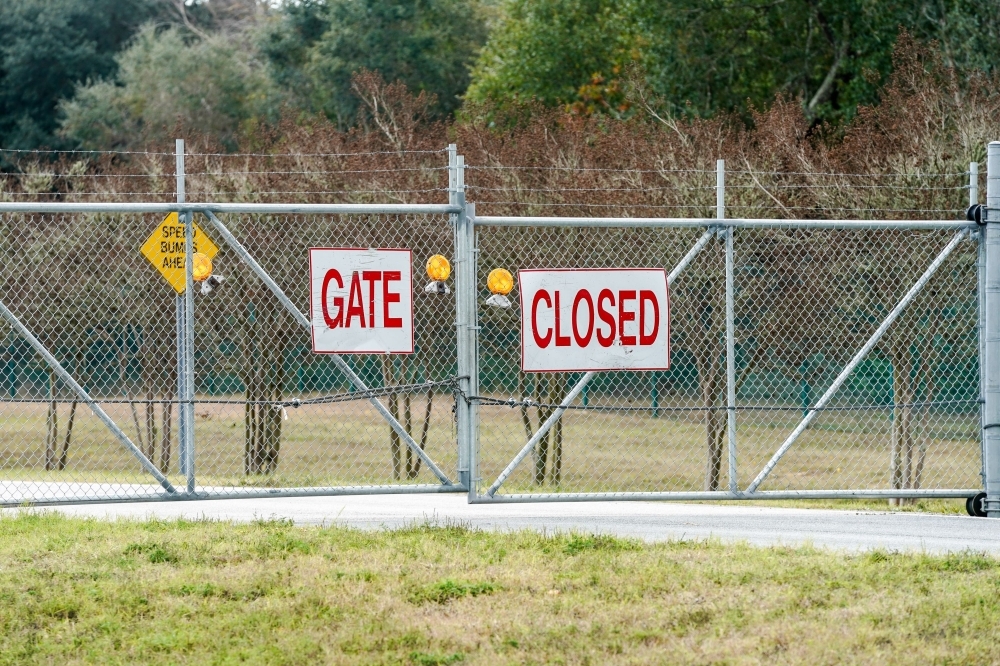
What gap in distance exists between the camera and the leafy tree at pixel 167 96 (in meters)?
40.4

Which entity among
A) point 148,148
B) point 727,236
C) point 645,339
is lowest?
point 645,339

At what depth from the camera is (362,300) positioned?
7602 millimetres

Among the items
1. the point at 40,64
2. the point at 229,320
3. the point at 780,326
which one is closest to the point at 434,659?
the point at 229,320

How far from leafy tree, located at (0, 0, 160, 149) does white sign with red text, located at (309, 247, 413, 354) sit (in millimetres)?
36341

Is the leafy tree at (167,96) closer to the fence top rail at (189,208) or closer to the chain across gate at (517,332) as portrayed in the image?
the chain across gate at (517,332)

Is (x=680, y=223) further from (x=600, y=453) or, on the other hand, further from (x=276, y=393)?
(x=600, y=453)

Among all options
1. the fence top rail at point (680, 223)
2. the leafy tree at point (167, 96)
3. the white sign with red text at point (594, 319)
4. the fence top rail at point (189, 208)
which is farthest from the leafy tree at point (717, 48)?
the fence top rail at point (189, 208)

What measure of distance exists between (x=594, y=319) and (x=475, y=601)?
2292mm

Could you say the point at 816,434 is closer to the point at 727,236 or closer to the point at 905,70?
the point at 905,70

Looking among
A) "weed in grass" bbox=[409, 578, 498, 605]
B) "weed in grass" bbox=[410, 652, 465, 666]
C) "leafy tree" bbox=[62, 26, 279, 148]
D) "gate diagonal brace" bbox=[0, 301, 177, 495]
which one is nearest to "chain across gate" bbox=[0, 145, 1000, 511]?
"gate diagonal brace" bbox=[0, 301, 177, 495]

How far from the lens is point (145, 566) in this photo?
6.84 meters

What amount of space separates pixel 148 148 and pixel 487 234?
428 inches

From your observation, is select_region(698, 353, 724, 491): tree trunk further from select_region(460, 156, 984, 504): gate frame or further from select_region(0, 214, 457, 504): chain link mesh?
select_region(460, 156, 984, 504): gate frame

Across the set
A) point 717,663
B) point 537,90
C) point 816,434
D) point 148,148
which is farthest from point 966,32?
point 717,663
